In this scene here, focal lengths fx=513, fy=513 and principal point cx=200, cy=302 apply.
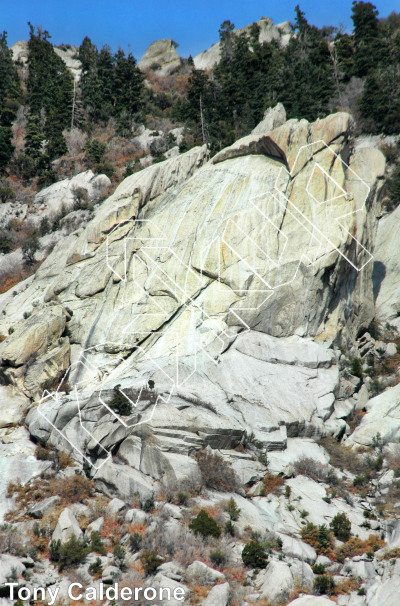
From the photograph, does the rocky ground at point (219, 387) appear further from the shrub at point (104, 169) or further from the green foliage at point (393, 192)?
the shrub at point (104, 169)

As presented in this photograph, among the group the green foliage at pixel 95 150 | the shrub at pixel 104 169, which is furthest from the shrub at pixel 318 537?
the green foliage at pixel 95 150

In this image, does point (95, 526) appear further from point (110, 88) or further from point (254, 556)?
point (110, 88)

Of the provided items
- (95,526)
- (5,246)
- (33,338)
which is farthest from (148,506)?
(5,246)

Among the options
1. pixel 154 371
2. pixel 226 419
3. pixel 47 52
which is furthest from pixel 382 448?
pixel 47 52

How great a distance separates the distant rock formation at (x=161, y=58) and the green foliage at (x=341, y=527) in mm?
99270

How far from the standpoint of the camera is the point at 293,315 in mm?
32781

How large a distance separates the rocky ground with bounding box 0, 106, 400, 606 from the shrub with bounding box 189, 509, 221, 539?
0.09 metres

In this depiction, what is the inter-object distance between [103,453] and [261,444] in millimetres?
8272

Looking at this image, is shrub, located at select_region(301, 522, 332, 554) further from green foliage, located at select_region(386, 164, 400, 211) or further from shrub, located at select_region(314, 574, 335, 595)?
green foliage, located at select_region(386, 164, 400, 211)

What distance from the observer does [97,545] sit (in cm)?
2023

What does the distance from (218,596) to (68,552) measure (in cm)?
606

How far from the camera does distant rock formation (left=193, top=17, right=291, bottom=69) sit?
320ft

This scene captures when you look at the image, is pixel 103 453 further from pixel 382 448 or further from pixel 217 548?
pixel 382 448

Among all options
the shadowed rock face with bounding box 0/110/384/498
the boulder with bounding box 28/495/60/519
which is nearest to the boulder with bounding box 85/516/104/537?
the boulder with bounding box 28/495/60/519
